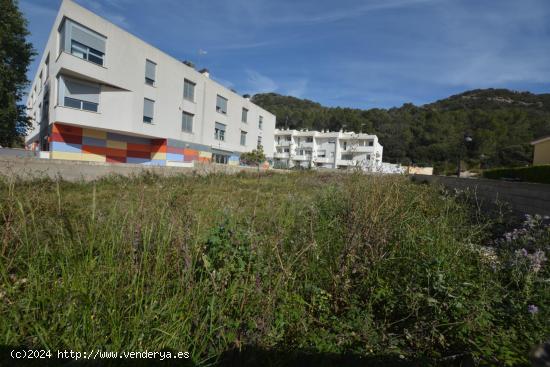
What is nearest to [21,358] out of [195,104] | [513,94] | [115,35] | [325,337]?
[325,337]

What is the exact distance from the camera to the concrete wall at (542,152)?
67.7 feet

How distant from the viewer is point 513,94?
270 feet

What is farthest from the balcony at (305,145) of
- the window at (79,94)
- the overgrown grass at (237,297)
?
the overgrown grass at (237,297)

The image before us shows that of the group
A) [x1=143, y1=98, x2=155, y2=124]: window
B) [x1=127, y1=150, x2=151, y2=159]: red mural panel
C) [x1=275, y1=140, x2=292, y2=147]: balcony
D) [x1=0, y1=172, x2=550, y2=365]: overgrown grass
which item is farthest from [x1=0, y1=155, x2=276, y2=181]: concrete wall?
[x1=275, y1=140, x2=292, y2=147]: balcony

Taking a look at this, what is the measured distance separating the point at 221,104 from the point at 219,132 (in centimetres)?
325

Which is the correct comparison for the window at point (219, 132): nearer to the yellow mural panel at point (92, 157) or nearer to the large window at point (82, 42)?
the yellow mural panel at point (92, 157)

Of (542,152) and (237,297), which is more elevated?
(542,152)

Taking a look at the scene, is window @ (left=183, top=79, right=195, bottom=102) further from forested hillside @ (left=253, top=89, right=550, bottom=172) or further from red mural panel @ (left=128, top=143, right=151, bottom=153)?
forested hillside @ (left=253, top=89, right=550, bottom=172)

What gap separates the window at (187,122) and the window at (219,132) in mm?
3811

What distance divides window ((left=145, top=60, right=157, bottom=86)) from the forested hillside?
33.1 metres

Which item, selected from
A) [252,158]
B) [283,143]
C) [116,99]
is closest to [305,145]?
[283,143]

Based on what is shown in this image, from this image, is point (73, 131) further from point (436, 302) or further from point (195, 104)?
point (436, 302)

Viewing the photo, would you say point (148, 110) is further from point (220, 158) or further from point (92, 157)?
point (220, 158)

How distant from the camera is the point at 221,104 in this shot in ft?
96.8
